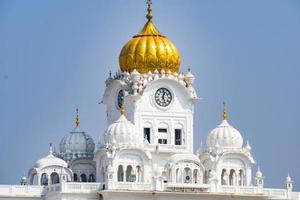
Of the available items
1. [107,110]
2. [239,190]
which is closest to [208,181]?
[239,190]

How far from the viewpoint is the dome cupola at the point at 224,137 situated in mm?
93938

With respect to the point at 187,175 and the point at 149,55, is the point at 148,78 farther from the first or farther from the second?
the point at 187,175

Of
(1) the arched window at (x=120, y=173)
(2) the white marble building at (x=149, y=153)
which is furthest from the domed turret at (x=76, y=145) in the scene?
(1) the arched window at (x=120, y=173)

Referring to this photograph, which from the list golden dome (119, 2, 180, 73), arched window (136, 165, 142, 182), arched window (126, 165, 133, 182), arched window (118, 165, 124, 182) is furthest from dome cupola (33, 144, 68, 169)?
golden dome (119, 2, 180, 73)

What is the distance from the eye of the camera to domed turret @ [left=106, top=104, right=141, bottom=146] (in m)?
91.8

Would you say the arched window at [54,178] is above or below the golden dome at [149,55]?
below

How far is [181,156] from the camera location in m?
91.4

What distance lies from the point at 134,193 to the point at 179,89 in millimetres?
8325

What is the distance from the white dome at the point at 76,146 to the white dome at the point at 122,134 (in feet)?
10.8

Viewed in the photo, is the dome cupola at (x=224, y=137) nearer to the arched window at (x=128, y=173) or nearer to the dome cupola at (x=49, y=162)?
the arched window at (x=128, y=173)

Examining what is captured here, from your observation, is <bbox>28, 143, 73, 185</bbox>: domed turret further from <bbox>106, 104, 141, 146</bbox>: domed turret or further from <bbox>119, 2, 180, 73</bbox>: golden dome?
<bbox>119, 2, 180, 73</bbox>: golden dome

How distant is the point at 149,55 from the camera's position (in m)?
95.1

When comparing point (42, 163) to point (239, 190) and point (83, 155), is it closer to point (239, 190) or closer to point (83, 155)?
point (83, 155)

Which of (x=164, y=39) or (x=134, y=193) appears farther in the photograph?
(x=164, y=39)
